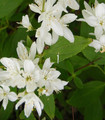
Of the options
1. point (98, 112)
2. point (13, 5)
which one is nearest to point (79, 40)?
point (13, 5)

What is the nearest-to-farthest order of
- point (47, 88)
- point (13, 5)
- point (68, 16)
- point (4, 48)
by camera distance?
point (47, 88) < point (68, 16) < point (13, 5) < point (4, 48)

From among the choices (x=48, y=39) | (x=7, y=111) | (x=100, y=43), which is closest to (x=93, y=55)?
(x=100, y=43)

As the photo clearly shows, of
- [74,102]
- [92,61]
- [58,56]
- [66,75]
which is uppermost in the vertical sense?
[58,56]

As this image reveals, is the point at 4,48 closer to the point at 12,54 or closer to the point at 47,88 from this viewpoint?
the point at 12,54

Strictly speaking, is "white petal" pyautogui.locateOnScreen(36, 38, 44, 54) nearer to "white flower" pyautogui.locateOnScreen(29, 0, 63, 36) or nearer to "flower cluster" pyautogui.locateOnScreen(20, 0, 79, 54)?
"flower cluster" pyautogui.locateOnScreen(20, 0, 79, 54)

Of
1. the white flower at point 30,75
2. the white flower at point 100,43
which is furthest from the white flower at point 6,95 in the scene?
the white flower at point 100,43

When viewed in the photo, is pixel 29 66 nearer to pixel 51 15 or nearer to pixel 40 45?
pixel 40 45

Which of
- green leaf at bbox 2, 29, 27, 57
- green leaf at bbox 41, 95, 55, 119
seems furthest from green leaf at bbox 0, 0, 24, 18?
green leaf at bbox 41, 95, 55, 119

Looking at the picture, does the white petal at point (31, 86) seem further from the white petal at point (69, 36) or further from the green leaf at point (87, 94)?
the green leaf at point (87, 94)
